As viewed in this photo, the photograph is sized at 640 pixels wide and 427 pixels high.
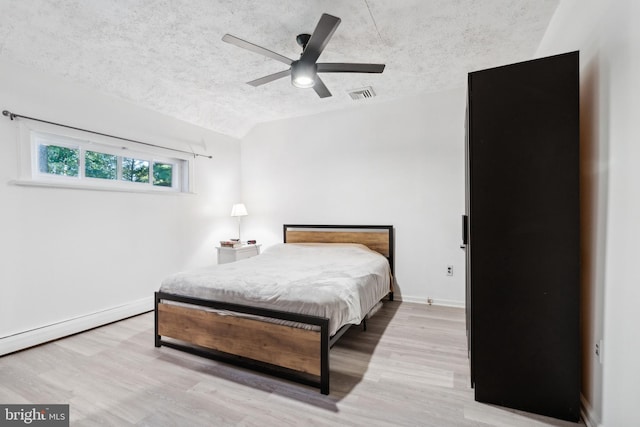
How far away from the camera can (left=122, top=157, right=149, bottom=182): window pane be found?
11.5ft

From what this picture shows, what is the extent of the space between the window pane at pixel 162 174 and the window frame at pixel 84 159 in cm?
4

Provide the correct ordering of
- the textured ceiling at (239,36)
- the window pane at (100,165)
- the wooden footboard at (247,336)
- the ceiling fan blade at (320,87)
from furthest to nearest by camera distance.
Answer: the window pane at (100,165), the ceiling fan blade at (320,87), the textured ceiling at (239,36), the wooden footboard at (247,336)

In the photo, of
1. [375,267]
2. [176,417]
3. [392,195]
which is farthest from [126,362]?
[392,195]

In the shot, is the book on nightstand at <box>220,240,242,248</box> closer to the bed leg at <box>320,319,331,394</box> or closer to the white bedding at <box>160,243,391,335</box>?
the white bedding at <box>160,243,391,335</box>

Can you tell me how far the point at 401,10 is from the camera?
2.22 metres

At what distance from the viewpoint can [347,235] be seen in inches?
162

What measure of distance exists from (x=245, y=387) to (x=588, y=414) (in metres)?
1.91

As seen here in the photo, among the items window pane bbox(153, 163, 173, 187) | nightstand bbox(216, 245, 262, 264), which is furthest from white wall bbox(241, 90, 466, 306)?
window pane bbox(153, 163, 173, 187)

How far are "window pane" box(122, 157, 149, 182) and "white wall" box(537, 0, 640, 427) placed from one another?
4106 millimetres

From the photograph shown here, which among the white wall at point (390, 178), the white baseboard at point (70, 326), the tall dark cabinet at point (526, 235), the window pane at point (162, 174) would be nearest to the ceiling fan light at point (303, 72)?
the tall dark cabinet at point (526, 235)

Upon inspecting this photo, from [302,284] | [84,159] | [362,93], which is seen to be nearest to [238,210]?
[84,159]

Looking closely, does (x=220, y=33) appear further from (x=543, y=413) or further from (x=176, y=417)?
(x=543, y=413)

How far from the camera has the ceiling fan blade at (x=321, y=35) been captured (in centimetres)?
182

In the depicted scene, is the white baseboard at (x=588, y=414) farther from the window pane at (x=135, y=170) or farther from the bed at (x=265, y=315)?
the window pane at (x=135, y=170)
